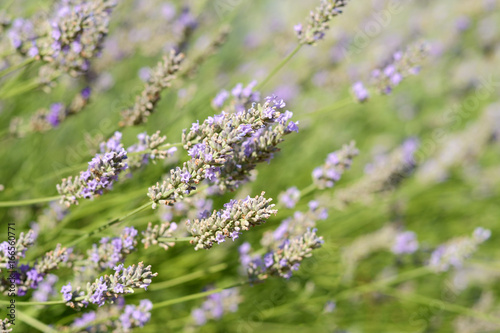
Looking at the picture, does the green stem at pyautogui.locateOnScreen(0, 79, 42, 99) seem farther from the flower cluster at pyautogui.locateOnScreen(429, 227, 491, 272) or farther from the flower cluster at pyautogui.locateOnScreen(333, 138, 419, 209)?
the flower cluster at pyautogui.locateOnScreen(429, 227, 491, 272)

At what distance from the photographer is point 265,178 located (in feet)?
10.4

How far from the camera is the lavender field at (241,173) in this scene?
52.2 inches

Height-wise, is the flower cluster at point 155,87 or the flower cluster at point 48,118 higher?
the flower cluster at point 48,118

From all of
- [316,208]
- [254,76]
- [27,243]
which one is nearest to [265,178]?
[254,76]

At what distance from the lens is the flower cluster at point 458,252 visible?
206 cm

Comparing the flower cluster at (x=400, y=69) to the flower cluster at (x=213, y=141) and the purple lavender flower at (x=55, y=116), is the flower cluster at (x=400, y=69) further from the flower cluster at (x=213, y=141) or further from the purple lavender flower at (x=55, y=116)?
the purple lavender flower at (x=55, y=116)

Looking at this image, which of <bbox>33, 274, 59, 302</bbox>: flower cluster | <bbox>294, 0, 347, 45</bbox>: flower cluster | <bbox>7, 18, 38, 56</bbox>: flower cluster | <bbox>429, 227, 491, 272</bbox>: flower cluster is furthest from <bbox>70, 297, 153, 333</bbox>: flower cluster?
<bbox>429, 227, 491, 272</bbox>: flower cluster

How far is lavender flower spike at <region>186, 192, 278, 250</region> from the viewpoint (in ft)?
3.69

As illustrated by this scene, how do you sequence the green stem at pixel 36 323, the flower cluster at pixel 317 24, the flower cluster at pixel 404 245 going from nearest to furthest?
the green stem at pixel 36 323 → the flower cluster at pixel 317 24 → the flower cluster at pixel 404 245

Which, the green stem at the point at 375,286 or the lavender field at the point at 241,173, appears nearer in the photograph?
the lavender field at the point at 241,173

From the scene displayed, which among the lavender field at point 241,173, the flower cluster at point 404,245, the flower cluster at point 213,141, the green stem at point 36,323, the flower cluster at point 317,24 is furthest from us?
the flower cluster at point 404,245

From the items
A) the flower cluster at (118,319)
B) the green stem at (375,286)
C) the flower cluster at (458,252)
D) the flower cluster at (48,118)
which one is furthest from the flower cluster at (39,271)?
the flower cluster at (458,252)

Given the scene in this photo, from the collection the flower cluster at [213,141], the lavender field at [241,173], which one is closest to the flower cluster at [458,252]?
the lavender field at [241,173]

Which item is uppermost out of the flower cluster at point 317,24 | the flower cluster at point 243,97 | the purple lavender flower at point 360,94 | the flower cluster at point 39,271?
the flower cluster at point 317,24
